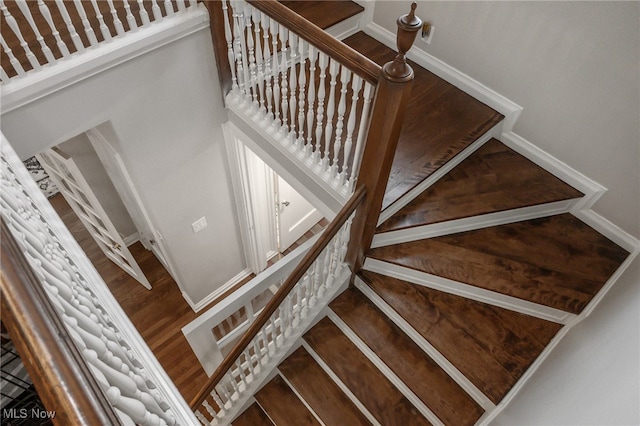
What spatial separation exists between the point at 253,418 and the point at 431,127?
238cm

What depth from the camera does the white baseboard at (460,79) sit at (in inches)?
117

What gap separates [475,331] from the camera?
2422 millimetres

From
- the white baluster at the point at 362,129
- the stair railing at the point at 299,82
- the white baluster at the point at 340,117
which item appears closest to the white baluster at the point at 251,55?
the stair railing at the point at 299,82

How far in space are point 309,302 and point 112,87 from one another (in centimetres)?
183

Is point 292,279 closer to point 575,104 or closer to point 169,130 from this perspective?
point 169,130

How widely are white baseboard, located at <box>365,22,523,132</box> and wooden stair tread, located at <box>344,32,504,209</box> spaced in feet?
0.12

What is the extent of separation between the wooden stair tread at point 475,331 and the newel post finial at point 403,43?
1.38m

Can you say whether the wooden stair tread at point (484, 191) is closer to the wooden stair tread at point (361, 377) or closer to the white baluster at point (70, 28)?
the wooden stair tread at point (361, 377)

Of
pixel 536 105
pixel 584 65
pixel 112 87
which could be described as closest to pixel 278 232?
pixel 112 87

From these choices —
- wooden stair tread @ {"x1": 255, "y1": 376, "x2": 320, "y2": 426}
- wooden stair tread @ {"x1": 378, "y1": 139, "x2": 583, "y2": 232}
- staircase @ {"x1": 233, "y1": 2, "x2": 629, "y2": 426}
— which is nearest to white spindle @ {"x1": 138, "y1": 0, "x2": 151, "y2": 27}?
staircase @ {"x1": 233, "y1": 2, "x2": 629, "y2": 426}

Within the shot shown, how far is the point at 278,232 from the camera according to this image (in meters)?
4.81

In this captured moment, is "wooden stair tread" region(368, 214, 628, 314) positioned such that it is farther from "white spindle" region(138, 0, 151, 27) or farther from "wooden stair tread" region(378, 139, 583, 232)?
"white spindle" region(138, 0, 151, 27)

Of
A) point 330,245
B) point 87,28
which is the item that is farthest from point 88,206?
point 330,245

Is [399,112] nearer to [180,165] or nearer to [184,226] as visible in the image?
[180,165]
